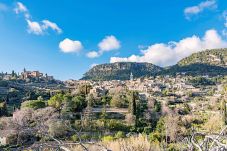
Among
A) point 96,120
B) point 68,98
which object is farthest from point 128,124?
point 68,98

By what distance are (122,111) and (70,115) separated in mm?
6765

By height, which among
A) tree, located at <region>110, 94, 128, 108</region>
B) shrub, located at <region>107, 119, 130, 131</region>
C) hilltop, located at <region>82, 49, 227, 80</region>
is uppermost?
hilltop, located at <region>82, 49, 227, 80</region>

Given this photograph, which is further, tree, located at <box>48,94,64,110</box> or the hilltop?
the hilltop

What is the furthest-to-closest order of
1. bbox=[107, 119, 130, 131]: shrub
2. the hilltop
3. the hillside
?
the hillside, the hilltop, bbox=[107, 119, 130, 131]: shrub

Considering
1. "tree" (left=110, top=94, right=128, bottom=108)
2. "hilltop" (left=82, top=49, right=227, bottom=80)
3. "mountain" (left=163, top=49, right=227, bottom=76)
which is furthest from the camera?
"hilltop" (left=82, top=49, right=227, bottom=80)

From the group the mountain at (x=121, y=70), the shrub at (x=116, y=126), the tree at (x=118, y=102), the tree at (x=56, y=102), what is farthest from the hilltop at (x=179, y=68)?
the shrub at (x=116, y=126)

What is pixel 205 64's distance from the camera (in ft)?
370

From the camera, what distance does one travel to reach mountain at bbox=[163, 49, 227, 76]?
10612 centimetres

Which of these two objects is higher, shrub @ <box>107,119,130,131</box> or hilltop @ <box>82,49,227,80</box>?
hilltop @ <box>82,49,227,80</box>

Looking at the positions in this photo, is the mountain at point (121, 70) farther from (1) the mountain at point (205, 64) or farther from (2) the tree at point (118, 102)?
(2) the tree at point (118, 102)

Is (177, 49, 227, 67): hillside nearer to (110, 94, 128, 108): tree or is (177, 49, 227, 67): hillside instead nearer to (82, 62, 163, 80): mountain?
(82, 62, 163, 80): mountain

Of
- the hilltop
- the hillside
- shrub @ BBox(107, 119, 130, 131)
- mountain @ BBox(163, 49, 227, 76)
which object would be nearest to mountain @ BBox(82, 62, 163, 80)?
the hilltop

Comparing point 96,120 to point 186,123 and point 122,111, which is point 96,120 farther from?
point 186,123

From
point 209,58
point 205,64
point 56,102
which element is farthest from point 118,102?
point 209,58
